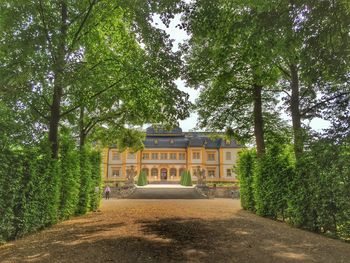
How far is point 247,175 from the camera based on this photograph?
1777 centimetres

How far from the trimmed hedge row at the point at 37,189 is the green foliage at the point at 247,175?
856 cm

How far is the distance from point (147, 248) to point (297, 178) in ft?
21.3

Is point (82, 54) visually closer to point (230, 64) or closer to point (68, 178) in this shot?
point (68, 178)

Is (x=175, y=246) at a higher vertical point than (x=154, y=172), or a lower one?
lower

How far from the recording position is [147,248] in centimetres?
667

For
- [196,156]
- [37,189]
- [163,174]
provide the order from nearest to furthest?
1. [37,189]
2. [196,156]
3. [163,174]

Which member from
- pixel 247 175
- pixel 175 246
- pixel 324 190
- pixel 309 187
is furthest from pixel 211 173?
pixel 175 246

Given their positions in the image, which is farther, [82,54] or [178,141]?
[178,141]

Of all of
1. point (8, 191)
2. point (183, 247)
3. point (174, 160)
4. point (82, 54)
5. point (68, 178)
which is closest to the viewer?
point (183, 247)

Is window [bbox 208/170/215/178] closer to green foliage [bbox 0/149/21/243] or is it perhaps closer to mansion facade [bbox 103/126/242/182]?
mansion facade [bbox 103/126/242/182]

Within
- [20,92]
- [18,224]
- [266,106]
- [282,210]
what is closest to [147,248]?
[18,224]

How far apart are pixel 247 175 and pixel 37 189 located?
11.5 metres

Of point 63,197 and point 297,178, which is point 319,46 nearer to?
point 297,178

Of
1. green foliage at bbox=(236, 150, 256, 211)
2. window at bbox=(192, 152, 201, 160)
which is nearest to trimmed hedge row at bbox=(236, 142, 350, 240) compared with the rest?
green foliage at bbox=(236, 150, 256, 211)
